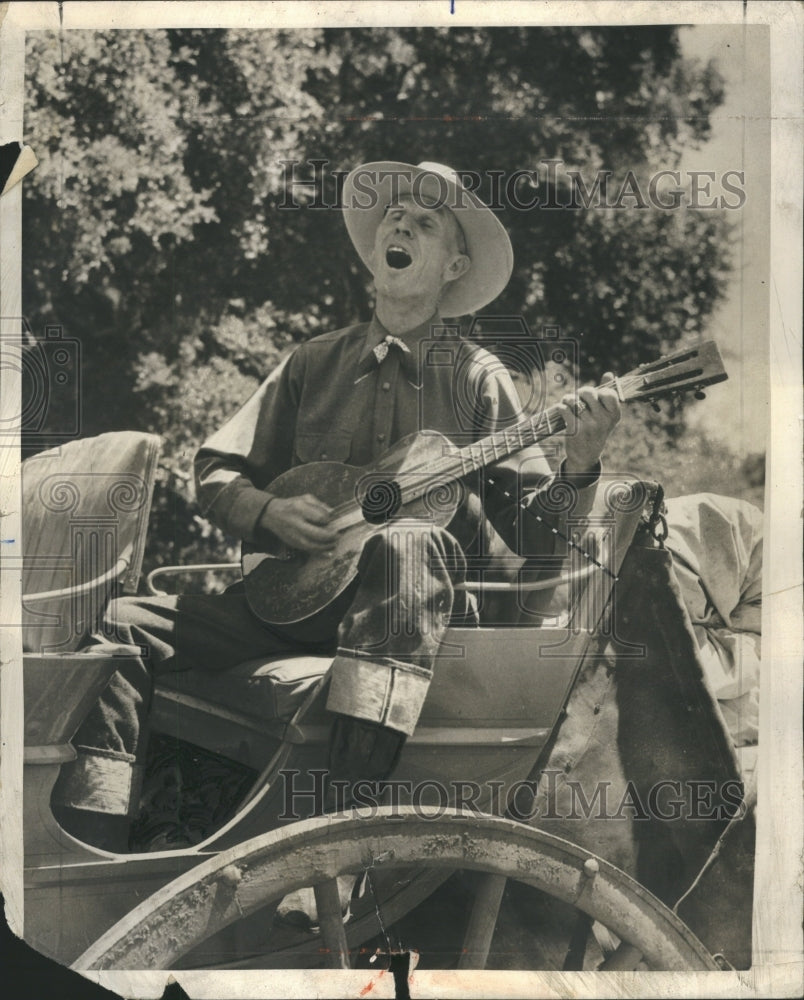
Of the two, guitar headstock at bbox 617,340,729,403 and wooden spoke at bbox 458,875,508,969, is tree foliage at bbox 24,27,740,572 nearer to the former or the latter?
guitar headstock at bbox 617,340,729,403

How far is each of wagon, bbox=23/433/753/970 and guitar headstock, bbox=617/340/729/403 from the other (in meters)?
0.37

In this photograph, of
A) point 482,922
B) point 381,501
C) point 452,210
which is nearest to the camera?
point 482,922

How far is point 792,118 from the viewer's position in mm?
5285

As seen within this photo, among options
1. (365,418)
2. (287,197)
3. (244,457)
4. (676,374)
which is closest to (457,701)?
(365,418)

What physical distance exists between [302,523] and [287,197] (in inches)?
51.7

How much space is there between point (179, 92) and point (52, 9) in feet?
2.09

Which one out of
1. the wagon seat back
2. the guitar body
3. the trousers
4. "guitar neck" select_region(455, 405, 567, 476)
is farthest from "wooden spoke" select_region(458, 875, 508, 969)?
"guitar neck" select_region(455, 405, 567, 476)

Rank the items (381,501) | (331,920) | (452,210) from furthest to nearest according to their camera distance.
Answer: (452,210)
(381,501)
(331,920)

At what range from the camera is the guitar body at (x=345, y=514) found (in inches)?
201

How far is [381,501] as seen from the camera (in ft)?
16.8

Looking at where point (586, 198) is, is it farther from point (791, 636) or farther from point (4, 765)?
point (4, 765)

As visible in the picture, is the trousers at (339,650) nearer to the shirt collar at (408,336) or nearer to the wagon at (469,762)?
the wagon at (469,762)

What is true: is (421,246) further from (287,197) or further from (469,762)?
(469,762)

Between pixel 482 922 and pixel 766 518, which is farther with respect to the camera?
pixel 766 518
